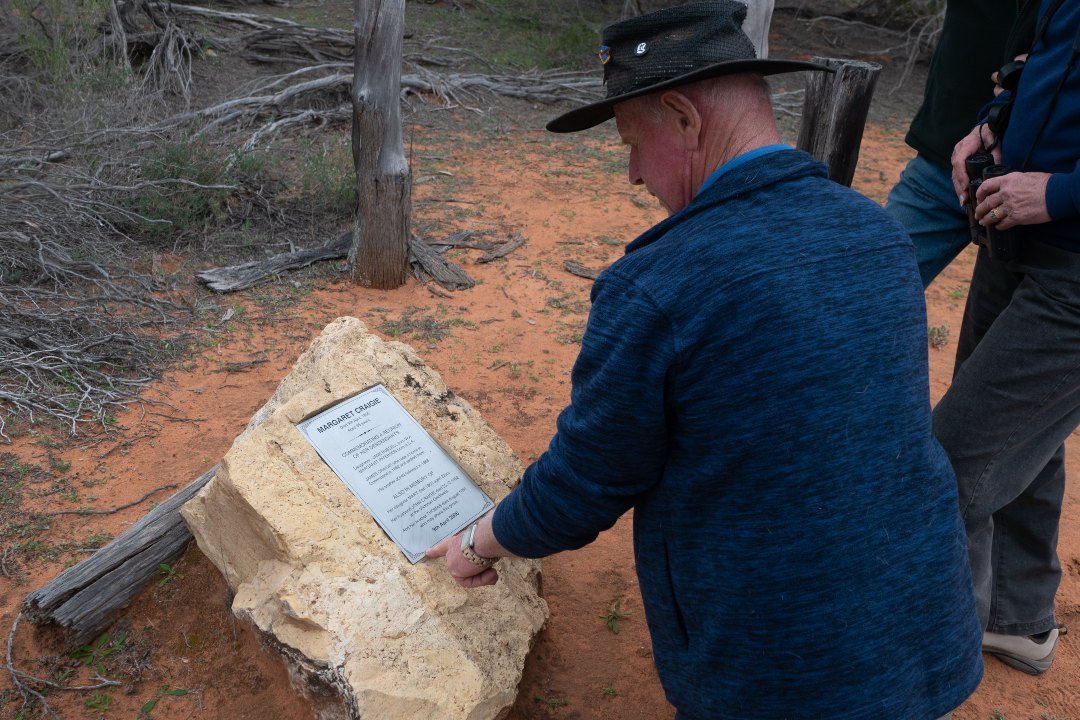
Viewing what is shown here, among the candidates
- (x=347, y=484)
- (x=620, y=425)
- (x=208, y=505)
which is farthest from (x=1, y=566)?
(x=620, y=425)

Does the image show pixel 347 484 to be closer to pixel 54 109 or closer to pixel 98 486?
pixel 98 486

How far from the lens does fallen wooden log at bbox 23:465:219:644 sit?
2.54 m

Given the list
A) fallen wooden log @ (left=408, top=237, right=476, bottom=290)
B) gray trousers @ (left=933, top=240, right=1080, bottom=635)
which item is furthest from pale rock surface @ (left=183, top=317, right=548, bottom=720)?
fallen wooden log @ (left=408, top=237, right=476, bottom=290)

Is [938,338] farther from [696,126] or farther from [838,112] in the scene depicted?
[696,126]

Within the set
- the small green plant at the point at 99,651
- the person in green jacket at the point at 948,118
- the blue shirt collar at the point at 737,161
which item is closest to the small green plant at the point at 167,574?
the small green plant at the point at 99,651

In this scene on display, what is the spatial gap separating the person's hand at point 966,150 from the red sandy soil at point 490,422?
63.1 inches

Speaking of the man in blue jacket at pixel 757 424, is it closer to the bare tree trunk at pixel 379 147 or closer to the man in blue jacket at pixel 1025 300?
the man in blue jacket at pixel 1025 300

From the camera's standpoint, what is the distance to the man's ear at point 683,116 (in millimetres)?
1454

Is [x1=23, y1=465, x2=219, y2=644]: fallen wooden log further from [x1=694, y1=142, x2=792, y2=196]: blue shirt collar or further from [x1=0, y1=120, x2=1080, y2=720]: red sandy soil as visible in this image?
[x1=694, y1=142, x2=792, y2=196]: blue shirt collar

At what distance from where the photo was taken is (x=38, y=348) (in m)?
3.89

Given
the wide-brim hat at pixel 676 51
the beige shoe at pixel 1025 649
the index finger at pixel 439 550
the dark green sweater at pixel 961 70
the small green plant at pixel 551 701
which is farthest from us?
the beige shoe at pixel 1025 649

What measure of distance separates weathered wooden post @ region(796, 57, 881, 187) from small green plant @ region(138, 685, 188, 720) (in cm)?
269

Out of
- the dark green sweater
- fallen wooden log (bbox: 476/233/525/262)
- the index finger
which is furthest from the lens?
fallen wooden log (bbox: 476/233/525/262)

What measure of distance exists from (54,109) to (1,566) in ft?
13.4
